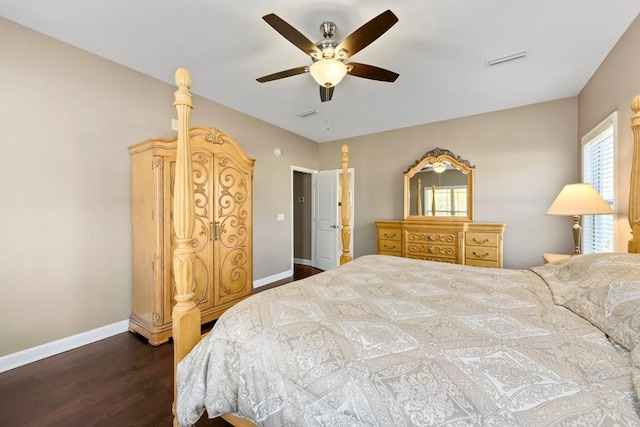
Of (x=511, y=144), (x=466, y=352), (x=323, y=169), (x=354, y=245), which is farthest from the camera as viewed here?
(x=323, y=169)

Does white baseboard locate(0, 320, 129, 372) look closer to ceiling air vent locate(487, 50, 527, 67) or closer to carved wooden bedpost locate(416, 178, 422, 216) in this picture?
carved wooden bedpost locate(416, 178, 422, 216)

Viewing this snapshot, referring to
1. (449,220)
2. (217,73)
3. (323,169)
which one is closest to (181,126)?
(217,73)

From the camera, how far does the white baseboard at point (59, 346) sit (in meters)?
2.00

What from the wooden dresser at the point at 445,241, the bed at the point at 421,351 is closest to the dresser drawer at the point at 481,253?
the wooden dresser at the point at 445,241

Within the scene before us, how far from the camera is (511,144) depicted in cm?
363

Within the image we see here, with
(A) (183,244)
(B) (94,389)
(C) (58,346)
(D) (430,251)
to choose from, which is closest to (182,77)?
(A) (183,244)

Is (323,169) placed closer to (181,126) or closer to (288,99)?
(288,99)

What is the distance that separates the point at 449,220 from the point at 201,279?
3.46 metres

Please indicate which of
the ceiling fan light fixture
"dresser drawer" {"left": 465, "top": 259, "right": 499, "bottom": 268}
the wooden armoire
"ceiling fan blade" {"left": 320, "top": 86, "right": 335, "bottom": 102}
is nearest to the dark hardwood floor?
the wooden armoire

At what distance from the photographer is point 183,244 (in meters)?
1.37

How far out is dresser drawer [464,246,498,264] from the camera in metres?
3.41

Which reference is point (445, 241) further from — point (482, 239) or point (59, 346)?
point (59, 346)

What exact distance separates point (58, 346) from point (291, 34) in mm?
3156

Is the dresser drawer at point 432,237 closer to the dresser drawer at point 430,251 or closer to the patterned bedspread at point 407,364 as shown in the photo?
the dresser drawer at point 430,251
